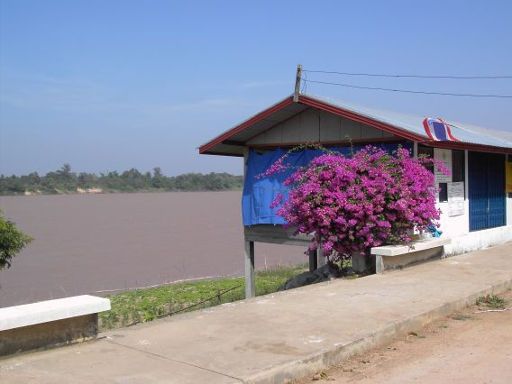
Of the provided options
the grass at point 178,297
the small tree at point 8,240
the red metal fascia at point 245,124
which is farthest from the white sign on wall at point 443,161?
the small tree at point 8,240

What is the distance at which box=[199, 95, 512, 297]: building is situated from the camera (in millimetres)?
11812

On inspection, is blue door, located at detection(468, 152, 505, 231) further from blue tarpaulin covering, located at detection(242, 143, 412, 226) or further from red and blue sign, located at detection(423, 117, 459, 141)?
blue tarpaulin covering, located at detection(242, 143, 412, 226)

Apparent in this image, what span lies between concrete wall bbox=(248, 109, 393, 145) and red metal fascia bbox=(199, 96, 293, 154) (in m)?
0.83

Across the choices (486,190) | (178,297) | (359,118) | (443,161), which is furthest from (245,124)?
(178,297)

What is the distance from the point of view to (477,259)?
11.1 metres

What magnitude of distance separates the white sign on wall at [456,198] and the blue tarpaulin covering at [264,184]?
7.74 feet

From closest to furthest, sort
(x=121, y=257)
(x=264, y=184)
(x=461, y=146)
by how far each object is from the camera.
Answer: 1. (x=461, y=146)
2. (x=264, y=184)
3. (x=121, y=257)

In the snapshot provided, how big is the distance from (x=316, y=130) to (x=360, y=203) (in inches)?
155

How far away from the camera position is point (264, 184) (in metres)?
13.7

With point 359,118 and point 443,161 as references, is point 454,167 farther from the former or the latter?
point 359,118

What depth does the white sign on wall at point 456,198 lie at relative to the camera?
40.9ft

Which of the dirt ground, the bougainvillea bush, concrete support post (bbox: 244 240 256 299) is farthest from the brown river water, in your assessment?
the dirt ground

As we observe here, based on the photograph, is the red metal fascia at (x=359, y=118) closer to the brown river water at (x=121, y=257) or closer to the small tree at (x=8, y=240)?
the small tree at (x=8, y=240)

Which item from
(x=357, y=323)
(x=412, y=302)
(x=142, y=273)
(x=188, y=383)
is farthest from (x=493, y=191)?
(x=142, y=273)
